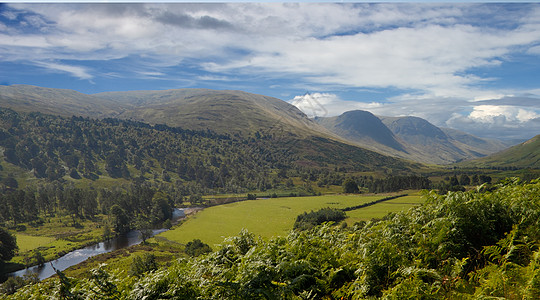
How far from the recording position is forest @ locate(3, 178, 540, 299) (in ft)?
26.9

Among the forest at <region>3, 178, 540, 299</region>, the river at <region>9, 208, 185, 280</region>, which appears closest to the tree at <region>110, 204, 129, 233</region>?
the river at <region>9, 208, 185, 280</region>

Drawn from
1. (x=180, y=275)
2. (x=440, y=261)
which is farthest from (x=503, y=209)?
(x=180, y=275)

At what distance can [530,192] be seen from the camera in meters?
11.6

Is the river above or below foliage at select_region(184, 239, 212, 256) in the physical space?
below

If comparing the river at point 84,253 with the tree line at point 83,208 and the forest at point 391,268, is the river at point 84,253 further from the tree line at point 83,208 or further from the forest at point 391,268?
the forest at point 391,268

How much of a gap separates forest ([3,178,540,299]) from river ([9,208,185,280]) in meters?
101

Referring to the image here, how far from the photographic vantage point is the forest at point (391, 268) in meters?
8.19

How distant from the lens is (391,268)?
977 centimetres

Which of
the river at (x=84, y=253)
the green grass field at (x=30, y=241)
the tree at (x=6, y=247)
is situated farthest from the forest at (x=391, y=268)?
the green grass field at (x=30, y=241)

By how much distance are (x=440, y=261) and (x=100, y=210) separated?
→ 687ft

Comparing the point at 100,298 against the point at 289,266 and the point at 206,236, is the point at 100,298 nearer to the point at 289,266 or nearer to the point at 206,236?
the point at 289,266

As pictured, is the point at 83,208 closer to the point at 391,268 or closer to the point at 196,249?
the point at 196,249

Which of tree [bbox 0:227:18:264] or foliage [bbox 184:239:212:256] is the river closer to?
tree [bbox 0:227:18:264]

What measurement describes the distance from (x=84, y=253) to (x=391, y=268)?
428 ft
